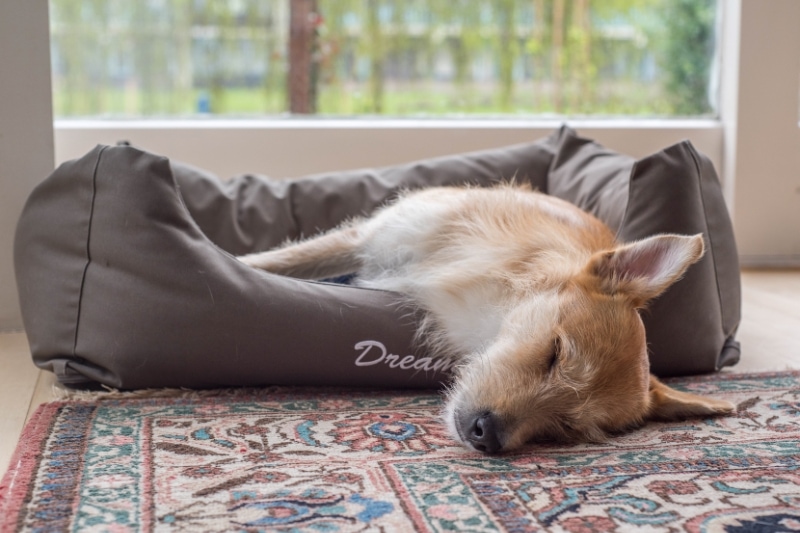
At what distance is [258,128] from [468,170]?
1.38 metres

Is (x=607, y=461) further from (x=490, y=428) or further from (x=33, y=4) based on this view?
(x=33, y=4)

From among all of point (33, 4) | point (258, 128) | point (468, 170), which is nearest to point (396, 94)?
point (258, 128)

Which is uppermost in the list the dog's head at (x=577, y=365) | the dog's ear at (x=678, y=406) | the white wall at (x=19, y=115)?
the white wall at (x=19, y=115)

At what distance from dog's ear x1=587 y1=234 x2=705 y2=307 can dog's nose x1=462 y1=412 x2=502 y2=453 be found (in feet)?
1.56

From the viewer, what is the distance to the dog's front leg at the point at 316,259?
294cm

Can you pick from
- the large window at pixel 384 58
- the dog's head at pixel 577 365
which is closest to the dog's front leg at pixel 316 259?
the dog's head at pixel 577 365

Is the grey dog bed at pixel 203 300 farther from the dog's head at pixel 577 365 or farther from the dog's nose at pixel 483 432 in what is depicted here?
the dog's nose at pixel 483 432

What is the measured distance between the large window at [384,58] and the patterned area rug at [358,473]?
300 centimetres

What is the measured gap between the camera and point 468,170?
3711mm

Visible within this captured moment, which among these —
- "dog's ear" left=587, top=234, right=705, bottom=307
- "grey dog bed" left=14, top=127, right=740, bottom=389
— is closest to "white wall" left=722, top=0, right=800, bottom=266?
"grey dog bed" left=14, top=127, right=740, bottom=389

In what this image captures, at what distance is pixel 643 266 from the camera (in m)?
2.16

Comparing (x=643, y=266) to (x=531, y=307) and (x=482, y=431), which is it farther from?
(x=482, y=431)

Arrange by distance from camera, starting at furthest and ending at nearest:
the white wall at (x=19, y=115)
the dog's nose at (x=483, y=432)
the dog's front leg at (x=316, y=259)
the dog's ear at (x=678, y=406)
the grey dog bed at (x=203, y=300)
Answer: the white wall at (x=19, y=115), the dog's front leg at (x=316, y=259), the grey dog bed at (x=203, y=300), the dog's ear at (x=678, y=406), the dog's nose at (x=483, y=432)

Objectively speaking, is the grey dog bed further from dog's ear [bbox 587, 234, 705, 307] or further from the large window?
the large window
